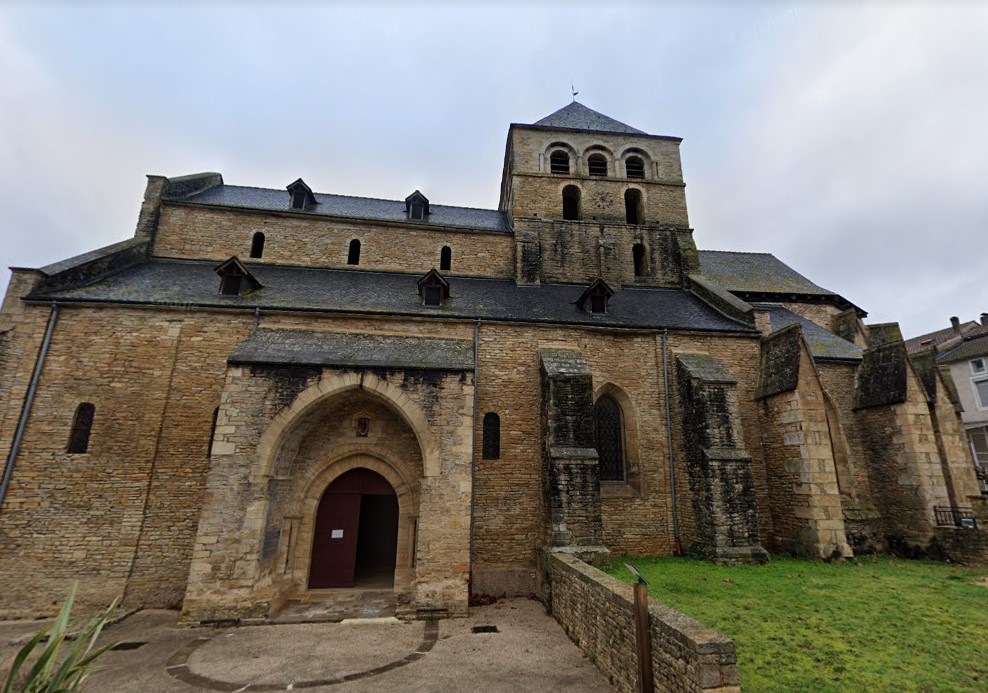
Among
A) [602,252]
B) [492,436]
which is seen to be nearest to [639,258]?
[602,252]

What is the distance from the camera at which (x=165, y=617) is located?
9578 mm

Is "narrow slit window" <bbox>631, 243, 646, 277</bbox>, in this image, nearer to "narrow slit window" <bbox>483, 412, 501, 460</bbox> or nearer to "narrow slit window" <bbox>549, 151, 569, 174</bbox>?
"narrow slit window" <bbox>549, 151, 569, 174</bbox>

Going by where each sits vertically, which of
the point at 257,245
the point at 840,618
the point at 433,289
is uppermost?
the point at 257,245

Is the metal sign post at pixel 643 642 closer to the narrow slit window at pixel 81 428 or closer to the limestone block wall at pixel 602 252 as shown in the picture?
the limestone block wall at pixel 602 252

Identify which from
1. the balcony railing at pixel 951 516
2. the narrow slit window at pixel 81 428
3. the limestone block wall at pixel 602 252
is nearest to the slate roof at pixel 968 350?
the balcony railing at pixel 951 516

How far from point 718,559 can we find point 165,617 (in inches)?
499

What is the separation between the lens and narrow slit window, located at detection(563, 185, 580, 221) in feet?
61.7

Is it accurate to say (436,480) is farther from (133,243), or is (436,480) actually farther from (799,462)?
(133,243)

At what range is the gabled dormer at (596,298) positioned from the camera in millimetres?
14367

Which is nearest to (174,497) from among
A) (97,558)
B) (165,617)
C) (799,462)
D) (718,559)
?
(97,558)

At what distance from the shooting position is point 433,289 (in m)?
13.9

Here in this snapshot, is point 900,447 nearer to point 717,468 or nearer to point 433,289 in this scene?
point 717,468

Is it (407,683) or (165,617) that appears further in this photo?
(165,617)

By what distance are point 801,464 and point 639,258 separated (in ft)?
30.3
